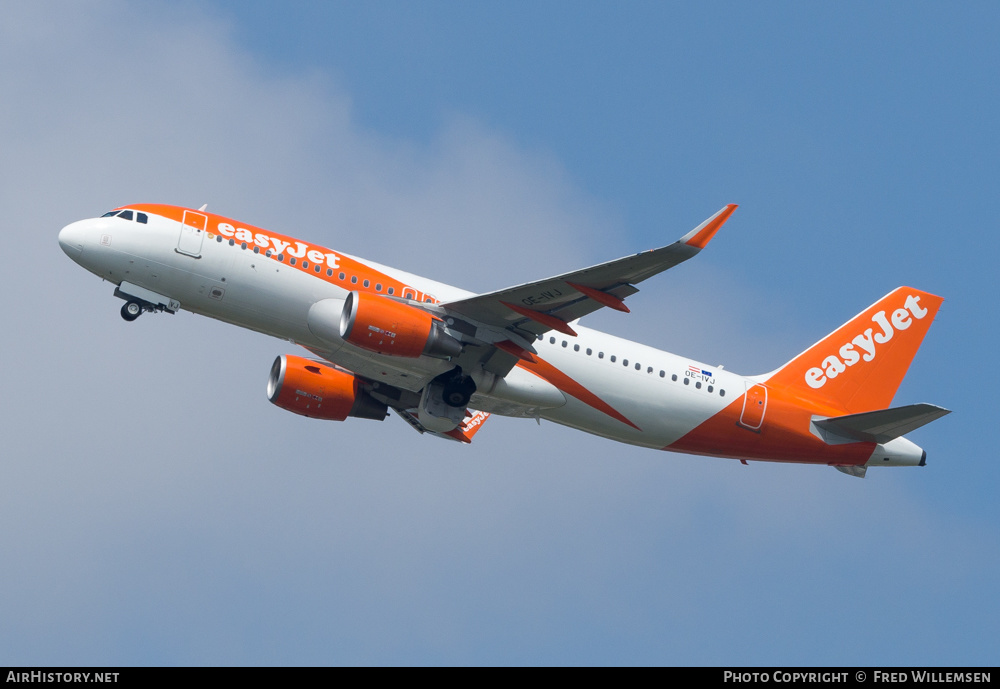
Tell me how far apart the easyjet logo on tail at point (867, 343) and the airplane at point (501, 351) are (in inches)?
2.1

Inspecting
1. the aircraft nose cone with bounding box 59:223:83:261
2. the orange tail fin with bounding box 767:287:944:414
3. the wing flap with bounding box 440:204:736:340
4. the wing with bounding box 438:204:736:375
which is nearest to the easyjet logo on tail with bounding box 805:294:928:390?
the orange tail fin with bounding box 767:287:944:414

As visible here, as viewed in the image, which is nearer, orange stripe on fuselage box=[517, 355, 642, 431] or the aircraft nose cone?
the aircraft nose cone

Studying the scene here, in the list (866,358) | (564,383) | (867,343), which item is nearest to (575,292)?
(564,383)

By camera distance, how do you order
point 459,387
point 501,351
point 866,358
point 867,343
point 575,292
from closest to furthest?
point 575,292, point 501,351, point 459,387, point 866,358, point 867,343

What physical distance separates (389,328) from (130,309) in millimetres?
8102

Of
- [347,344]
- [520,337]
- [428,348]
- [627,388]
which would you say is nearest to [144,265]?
[347,344]

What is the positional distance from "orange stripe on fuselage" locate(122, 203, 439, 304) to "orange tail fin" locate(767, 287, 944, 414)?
15.2m

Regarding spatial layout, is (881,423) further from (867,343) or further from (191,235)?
(191,235)

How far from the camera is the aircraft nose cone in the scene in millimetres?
37156

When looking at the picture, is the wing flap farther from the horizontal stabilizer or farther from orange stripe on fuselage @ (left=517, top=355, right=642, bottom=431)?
the horizontal stabilizer

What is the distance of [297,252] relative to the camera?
1495 inches

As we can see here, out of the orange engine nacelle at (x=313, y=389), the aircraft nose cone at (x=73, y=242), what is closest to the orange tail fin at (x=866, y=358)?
the orange engine nacelle at (x=313, y=389)

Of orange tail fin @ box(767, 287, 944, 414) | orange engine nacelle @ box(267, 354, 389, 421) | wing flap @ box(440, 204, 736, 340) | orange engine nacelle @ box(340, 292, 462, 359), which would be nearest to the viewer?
wing flap @ box(440, 204, 736, 340)
